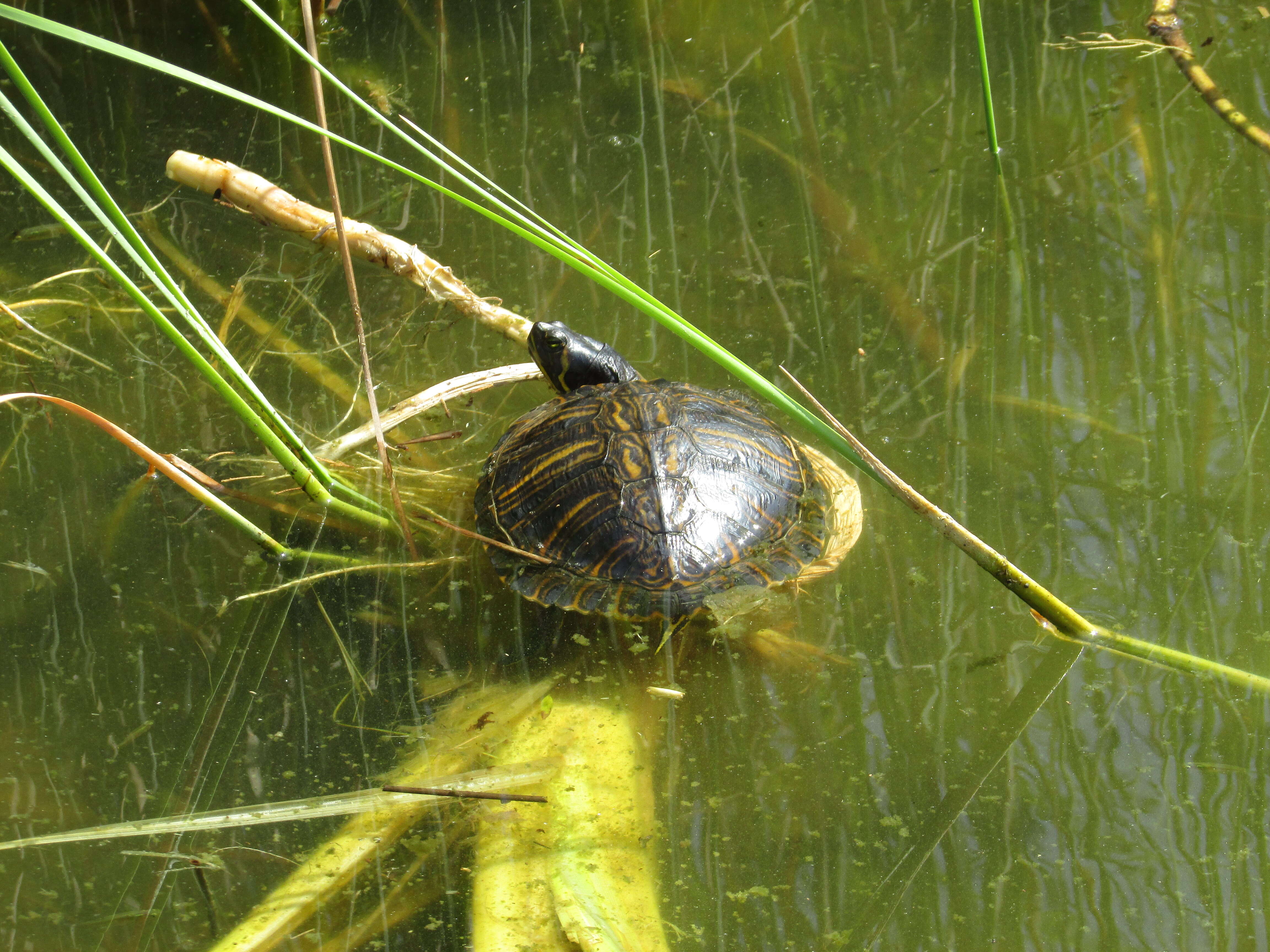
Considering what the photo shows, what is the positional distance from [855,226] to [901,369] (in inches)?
22.5

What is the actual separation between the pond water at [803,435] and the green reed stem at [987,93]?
6cm

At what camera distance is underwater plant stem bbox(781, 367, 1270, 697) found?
1319 mm

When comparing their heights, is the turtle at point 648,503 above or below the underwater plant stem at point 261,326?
below

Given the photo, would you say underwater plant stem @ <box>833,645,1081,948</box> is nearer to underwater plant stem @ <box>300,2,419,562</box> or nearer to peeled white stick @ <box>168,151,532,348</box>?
underwater plant stem @ <box>300,2,419,562</box>

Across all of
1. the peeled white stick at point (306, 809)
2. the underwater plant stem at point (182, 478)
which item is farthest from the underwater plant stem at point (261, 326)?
the peeled white stick at point (306, 809)

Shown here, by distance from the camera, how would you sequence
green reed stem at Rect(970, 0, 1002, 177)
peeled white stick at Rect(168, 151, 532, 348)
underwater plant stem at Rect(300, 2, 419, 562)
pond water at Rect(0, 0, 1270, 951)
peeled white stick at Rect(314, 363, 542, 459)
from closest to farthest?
underwater plant stem at Rect(300, 2, 419, 562) → pond water at Rect(0, 0, 1270, 951) → green reed stem at Rect(970, 0, 1002, 177) → peeled white stick at Rect(314, 363, 542, 459) → peeled white stick at Rect(168, 151, 532, 348)

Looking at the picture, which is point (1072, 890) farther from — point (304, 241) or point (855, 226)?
point (304, 241)

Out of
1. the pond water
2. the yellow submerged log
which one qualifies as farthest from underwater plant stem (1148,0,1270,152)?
the yellow submerged log

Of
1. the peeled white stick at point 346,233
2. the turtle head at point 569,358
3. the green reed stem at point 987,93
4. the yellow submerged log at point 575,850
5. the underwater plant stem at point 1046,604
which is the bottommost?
the yellow submerged log at point 575,850

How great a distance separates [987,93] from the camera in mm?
2342

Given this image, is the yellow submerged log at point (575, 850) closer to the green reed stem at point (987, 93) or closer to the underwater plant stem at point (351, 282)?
the underwater plant stem at point (351, 282)

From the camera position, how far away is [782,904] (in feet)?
4.55

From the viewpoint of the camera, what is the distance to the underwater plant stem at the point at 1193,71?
2.65 meters

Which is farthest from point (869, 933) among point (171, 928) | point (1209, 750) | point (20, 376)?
point (20, 376)
